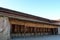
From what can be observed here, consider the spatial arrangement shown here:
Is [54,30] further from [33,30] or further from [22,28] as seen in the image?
[22,28]

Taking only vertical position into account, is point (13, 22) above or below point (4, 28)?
above

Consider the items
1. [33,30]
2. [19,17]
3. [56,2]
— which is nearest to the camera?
[19,17]

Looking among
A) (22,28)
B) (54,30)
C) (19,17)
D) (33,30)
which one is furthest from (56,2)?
(19,17)

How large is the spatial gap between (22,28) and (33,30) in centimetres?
95

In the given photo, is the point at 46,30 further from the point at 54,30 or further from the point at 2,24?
the point at 2,24

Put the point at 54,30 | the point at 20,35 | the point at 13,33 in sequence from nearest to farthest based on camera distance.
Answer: the point at 13,33, the point at 20,35, the point at 54,30

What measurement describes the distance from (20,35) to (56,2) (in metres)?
7.53

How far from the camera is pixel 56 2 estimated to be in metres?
11.6

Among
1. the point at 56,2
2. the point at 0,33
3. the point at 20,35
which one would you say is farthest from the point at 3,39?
the point at 56,2

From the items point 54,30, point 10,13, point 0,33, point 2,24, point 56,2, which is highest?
point 56,2

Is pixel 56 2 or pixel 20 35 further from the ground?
pixel 56 2

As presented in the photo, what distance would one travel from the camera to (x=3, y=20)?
3184mm

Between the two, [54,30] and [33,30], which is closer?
[33,30]

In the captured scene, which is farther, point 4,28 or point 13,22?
point 13,22
